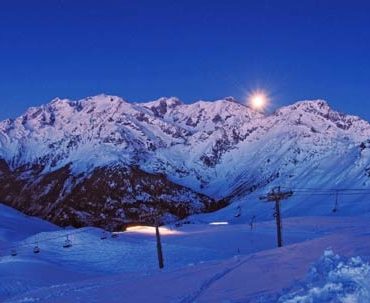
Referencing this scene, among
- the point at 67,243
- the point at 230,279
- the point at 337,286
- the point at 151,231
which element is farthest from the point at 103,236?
the point at 337,286

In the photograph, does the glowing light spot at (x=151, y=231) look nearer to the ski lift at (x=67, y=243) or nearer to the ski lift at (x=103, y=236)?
the ski lift at (x=103, y=236)

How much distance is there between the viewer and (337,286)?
14.5 m

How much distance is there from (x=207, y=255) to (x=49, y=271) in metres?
20.2

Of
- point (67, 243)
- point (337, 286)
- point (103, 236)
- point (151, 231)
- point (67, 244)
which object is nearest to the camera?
point (337, 286)

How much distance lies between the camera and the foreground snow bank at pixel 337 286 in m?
13.7

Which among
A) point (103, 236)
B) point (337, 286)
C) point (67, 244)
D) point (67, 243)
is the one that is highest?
point (337, 286)

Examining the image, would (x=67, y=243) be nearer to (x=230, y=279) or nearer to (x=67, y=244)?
(x=67, y=244)

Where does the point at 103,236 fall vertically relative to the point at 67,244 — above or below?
above

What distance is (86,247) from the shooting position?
9275 cm

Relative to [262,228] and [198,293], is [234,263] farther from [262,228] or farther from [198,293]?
[262,228]

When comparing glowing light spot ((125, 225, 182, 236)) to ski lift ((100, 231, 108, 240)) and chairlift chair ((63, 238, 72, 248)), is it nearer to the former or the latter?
ski lift ((100, 231, 108, 240))

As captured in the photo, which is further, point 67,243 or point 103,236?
point 103,236

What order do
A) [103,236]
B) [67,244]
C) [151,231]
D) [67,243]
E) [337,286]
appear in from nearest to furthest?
1. [337,286]
2. [67,244]
3. [67,243]
4. [103,236]
5. [151,231]

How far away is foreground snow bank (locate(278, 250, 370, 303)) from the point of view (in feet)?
45.0
